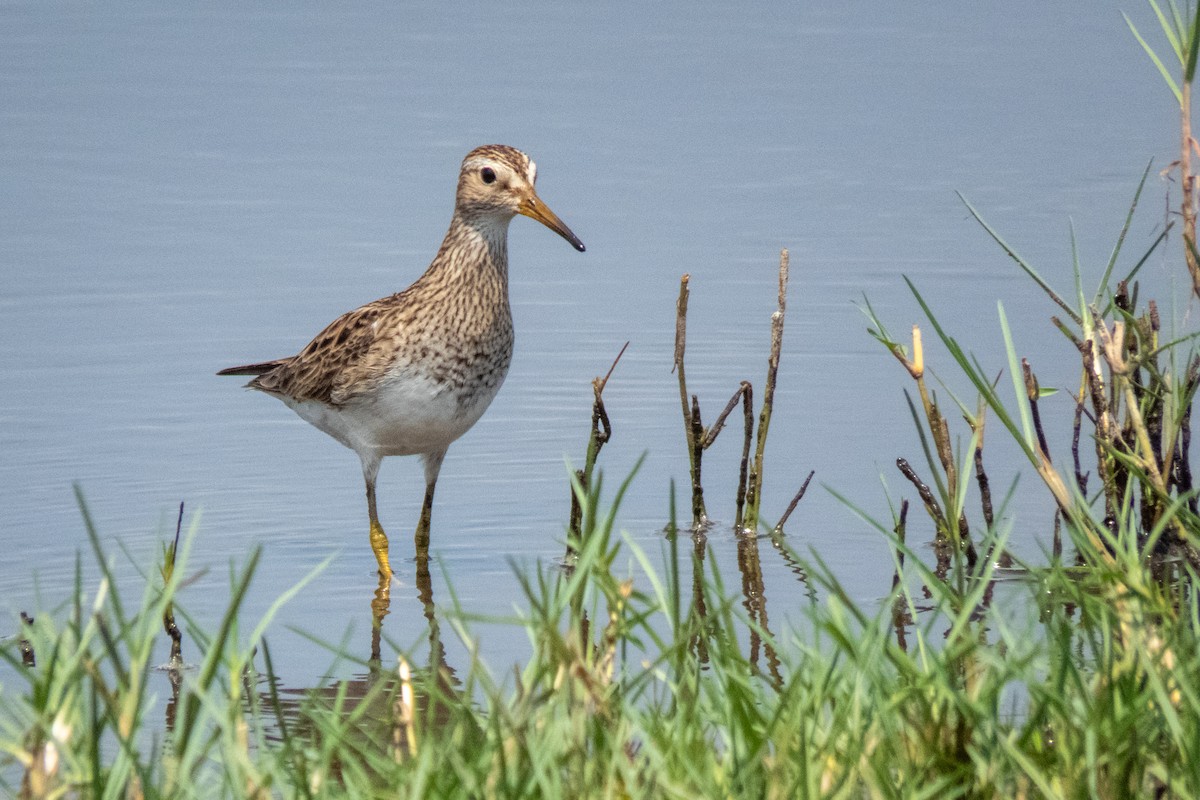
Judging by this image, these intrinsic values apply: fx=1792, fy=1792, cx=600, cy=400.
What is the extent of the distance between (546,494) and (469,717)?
196 inches

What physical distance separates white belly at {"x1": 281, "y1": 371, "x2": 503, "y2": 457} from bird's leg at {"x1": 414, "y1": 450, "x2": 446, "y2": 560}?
7 cm

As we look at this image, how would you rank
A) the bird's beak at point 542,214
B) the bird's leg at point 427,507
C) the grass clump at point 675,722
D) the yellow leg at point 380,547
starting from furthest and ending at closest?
the bird's beak at point 542,214
the bird's leg at point 427,507
the yellow leg at point 380,547
the grass clump at point 675,722

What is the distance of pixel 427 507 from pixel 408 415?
506 millimetres

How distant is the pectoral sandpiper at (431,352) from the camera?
785 cm

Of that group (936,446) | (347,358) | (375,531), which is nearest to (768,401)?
(936,446)

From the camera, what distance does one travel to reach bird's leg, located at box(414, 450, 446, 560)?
796 centimetres

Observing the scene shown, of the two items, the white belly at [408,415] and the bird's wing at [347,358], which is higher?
the bird's wing at [347,358]

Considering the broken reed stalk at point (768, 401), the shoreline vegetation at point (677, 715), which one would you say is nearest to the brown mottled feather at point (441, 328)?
the broken reed stalk at point (768, 401)

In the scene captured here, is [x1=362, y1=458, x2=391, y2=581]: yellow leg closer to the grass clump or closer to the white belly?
the white belly

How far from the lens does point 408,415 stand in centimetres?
785

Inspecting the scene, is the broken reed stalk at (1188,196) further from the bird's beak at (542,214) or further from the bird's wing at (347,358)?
the bird's wing at (347,358)

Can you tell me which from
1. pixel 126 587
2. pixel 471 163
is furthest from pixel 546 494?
pixel 126 587

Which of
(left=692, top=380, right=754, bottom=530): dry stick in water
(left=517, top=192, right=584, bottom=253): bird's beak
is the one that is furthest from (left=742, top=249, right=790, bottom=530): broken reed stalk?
(left=517, top=192, right=584, bottom=253): bird's beak

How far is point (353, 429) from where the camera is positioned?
321 inches
